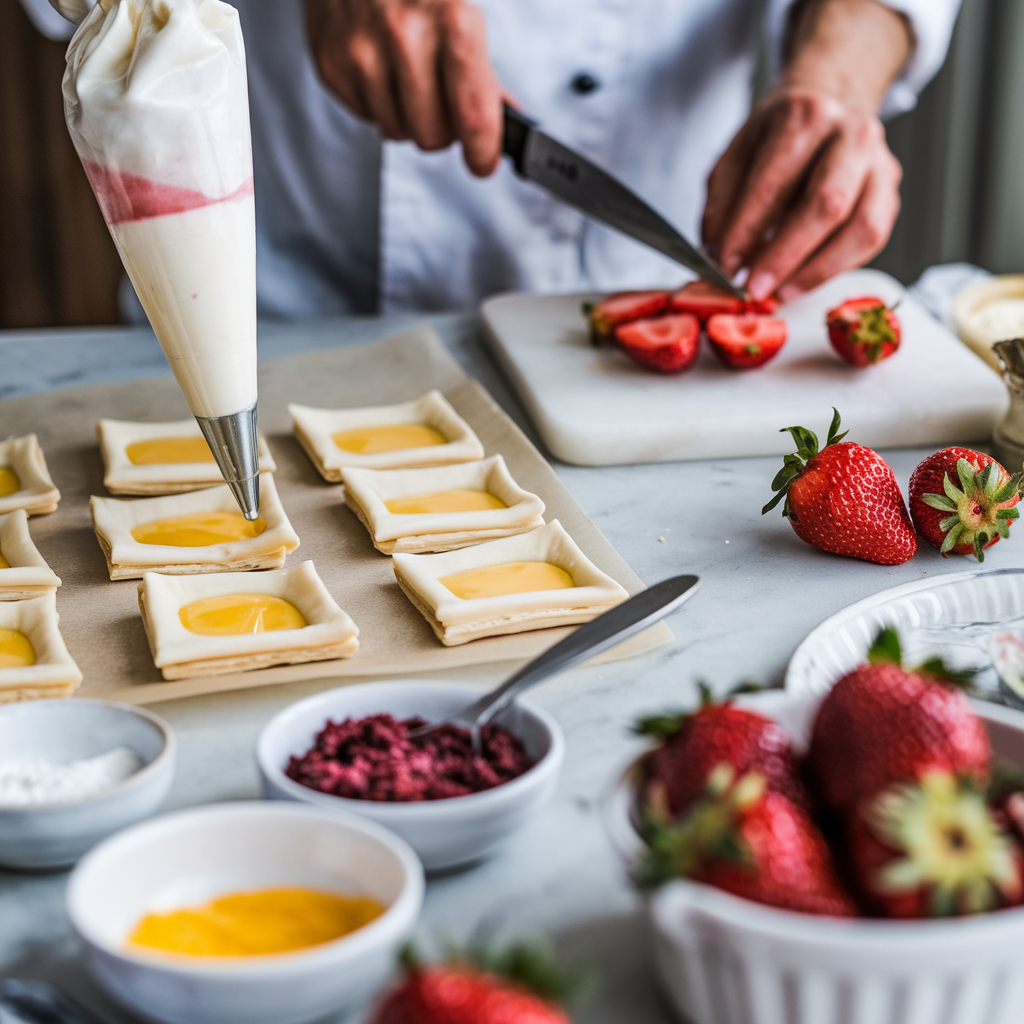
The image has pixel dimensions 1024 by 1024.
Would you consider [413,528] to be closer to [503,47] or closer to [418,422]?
[418,422]

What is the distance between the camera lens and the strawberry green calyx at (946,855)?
0.64 metres

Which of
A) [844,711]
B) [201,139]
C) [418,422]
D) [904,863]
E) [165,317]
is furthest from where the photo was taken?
[418,422]

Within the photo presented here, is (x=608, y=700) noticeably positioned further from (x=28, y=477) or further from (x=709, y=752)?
(x=28, y=477)

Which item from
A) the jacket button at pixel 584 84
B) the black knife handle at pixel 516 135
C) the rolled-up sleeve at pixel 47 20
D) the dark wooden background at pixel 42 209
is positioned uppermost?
the rolled-up sleeve at pixel 47 20

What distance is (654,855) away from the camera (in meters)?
0.68

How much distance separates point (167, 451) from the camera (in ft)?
6.01

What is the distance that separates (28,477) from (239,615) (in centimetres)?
55

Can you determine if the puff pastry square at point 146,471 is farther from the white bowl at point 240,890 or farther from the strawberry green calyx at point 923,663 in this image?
the strawberry green calyx at point 923,663

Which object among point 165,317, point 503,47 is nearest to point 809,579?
point 165,317

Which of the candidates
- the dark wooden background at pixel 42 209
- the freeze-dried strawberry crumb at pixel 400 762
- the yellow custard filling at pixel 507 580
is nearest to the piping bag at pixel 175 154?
the yellow custard filling at pixel 507 580

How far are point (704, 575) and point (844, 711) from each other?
0.69 metres

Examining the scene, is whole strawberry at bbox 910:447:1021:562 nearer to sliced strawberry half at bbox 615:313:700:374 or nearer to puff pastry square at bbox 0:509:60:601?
sliced strawberry half at bbox 615:313:700:374

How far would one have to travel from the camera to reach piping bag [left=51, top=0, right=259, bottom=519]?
1.09m

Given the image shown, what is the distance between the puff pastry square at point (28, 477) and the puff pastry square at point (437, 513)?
0.42 meters
